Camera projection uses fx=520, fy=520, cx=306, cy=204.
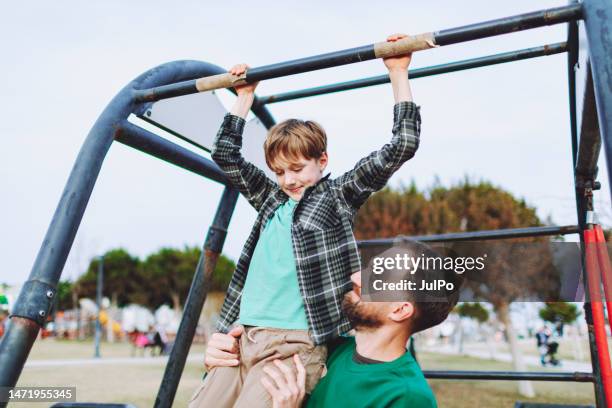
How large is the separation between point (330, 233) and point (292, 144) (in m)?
0.29

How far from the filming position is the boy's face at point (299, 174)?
1.58m

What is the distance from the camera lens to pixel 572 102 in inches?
79.7

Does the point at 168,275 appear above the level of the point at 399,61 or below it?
above

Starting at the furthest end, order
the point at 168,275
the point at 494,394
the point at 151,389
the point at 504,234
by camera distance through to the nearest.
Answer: the point at 168,275
the point at 494,394
the point at 151,389
the point at 504,234

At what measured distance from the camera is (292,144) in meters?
1.56

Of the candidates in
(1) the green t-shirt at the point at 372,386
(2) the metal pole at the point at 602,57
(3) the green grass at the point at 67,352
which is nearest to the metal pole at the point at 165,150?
(1) the green t-shirt at the point at 372,386

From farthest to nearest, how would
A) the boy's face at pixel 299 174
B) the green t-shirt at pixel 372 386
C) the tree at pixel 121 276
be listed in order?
the tree at pixel 121 276 → the boy's face at pixel 299 174 → the green t-shirt at pixel 372 386

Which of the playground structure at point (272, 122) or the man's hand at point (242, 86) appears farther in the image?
the man's hand at point (242, 86)

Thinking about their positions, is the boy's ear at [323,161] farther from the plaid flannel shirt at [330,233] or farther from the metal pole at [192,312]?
the metal pole at [192,312]

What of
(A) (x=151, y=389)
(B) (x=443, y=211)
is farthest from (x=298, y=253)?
(B) (x=443, y=211)

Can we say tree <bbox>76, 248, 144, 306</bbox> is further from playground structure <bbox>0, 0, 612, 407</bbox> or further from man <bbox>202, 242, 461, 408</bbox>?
man <bbox>202, 242, 461, 408</bbox>

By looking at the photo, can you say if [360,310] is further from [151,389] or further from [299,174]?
[151,389]

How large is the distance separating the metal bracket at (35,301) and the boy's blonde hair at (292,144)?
726 millimetres

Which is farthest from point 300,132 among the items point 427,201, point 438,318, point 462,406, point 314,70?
point 427,201
